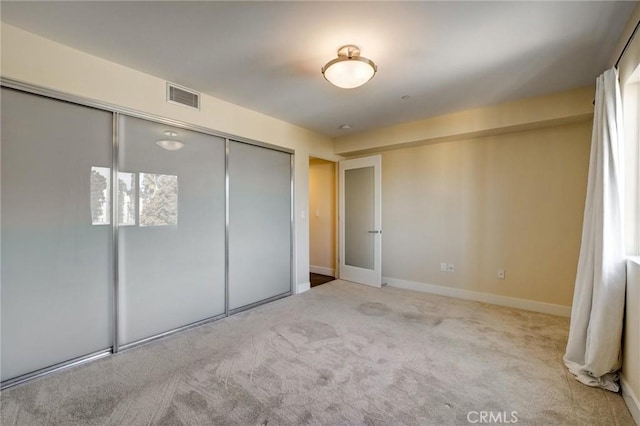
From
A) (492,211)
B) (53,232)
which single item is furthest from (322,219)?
(53,232)

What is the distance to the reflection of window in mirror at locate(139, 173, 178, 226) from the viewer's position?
8.87 feet

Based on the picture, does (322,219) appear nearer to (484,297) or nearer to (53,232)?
(484,297)

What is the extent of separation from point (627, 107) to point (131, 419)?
400 centimetres

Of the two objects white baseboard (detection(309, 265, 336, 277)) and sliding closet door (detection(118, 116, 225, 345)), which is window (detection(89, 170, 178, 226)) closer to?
sliding closet door (detection(118, 116, 225, 345))

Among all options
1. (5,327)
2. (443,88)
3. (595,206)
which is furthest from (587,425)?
(5,327)

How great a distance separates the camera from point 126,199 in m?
2.58

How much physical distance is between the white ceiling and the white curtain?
0.56 metres

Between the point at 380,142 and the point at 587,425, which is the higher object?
the point at 380,142

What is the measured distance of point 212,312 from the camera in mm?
3268

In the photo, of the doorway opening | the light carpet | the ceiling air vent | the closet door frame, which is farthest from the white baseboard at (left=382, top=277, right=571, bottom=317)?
the ceiling air vent

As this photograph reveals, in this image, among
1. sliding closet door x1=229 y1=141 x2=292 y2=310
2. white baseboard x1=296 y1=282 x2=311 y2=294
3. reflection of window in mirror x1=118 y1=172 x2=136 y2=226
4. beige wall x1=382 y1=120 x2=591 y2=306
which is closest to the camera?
reflection of window in mirror x1=118 y1=172 x2=136 y2=226

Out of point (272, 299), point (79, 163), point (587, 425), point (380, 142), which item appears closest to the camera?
point (587, 425)

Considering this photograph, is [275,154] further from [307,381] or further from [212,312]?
[307,381]

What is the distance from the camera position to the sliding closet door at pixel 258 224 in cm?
351
